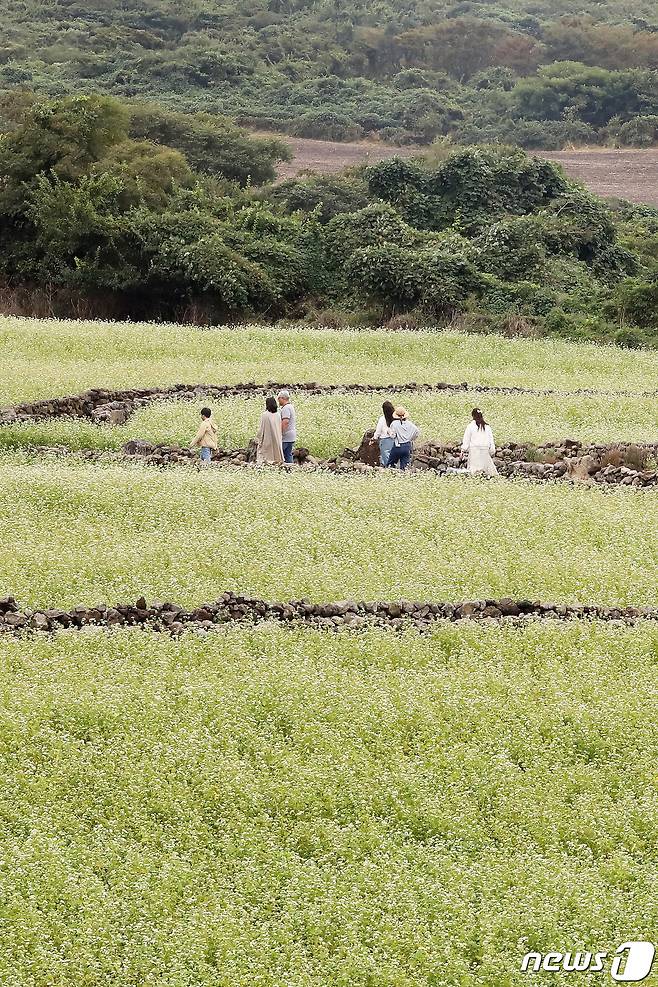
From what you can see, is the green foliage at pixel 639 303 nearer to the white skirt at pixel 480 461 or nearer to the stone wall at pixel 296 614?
the white skirt at pixel 480 461

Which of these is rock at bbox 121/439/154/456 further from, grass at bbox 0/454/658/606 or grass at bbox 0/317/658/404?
grass at bbox 0/317/658/404

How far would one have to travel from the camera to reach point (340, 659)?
12344 mm

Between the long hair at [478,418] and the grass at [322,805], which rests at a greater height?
the long hair at [478,418]

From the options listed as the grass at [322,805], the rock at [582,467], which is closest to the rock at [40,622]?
the grass at [322,805]

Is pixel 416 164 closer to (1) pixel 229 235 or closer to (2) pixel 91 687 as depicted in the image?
(1) pixel 229 235

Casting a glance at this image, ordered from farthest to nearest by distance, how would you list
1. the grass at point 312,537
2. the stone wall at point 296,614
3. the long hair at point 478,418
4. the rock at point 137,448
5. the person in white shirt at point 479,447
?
the rock at point 137,448 < the person in white shirt at point 479,447 < the long hair at point 478,418 < the grass at point 312,537 < the stone wall at point 296,614

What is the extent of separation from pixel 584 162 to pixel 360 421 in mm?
53943

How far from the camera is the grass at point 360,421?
24031mm

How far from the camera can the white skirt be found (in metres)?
20.8

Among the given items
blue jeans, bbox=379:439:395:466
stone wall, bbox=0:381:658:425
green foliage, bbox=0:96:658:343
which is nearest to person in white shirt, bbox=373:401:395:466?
blue jeans, bbox=379:439:395:466

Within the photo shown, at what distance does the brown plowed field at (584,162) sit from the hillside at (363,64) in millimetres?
2880

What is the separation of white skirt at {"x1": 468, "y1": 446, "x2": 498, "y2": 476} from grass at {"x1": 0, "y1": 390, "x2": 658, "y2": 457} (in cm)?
336

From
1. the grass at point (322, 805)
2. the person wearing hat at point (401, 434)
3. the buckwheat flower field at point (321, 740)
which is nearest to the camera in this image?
the grass at point (322, 805)

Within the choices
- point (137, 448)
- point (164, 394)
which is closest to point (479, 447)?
point (137, 448)
